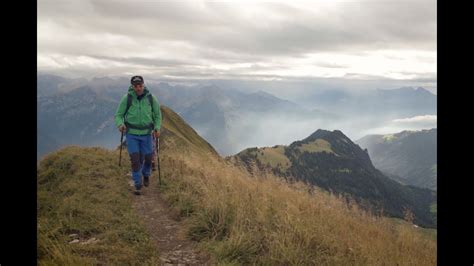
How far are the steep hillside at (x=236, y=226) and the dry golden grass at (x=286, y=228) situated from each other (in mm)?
19

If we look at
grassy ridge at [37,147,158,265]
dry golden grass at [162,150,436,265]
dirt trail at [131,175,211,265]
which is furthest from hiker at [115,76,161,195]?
dry golden grass at [162,150,436,265]

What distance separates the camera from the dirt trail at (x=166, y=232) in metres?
6.16

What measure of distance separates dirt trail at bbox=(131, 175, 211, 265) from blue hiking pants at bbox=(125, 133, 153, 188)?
69cm

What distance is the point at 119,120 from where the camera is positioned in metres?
11.2

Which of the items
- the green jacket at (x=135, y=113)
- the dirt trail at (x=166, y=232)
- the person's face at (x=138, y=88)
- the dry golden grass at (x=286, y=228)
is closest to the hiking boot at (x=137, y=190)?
the dirt trail at (x=166, y=232)

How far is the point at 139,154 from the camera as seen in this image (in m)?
11.5

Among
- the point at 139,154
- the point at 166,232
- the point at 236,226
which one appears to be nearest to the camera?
the point at 236,226

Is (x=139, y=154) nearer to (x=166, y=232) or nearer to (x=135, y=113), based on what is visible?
(x=135, y=113)

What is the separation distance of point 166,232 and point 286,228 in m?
2.51

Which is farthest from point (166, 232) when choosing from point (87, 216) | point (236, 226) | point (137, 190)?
point (137, 190)

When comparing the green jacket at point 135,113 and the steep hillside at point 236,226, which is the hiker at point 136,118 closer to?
the green jacket at point 135,113
